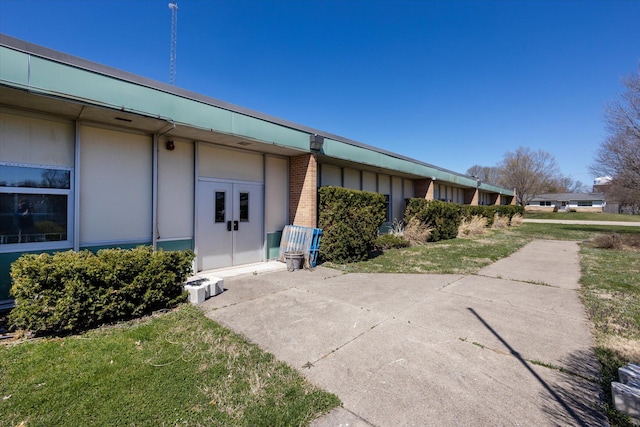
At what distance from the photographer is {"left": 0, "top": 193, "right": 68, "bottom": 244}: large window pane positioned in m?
4.82

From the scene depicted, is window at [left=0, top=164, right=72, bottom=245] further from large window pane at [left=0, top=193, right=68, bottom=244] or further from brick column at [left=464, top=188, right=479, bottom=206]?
brick column at [left=464, top=188, right=479, bottom=206]

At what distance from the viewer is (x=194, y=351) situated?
3.50 metres

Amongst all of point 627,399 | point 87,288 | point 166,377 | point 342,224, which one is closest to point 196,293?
point 87,288

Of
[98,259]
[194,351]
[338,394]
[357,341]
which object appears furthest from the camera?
[98,259]

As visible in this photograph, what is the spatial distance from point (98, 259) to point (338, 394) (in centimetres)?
400

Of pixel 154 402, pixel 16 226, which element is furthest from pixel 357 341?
pixel 16 226

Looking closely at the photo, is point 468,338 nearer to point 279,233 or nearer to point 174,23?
point 279,233

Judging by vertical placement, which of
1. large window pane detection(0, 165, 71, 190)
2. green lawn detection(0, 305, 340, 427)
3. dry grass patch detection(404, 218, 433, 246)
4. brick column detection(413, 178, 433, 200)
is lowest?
green lawn detection(0, 305, 340, 427)

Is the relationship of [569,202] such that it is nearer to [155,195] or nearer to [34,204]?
[155,195]

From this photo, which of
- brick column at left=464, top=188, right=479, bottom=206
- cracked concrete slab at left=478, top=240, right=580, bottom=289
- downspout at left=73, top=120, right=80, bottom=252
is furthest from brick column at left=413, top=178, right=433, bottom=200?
downspout at left=73, top=120, right=80, bottom=252

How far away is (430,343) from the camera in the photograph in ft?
12.3

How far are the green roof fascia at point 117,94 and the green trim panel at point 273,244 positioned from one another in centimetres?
309

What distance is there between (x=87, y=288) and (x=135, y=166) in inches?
120

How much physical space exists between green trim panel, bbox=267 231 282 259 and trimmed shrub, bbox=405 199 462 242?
759 cm
